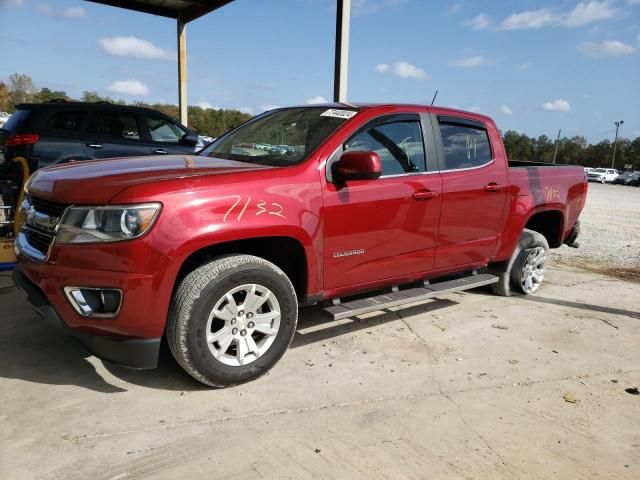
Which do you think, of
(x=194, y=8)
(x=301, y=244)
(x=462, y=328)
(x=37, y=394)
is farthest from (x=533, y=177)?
(x=194, y=8)

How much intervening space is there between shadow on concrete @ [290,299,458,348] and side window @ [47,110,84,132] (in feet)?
15.0

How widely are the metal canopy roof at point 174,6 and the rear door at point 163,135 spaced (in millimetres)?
3981

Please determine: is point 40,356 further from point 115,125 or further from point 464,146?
point 115,125

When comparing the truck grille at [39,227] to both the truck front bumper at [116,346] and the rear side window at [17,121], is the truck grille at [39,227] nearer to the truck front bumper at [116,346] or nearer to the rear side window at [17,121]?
the truck front bumper at [116,346]

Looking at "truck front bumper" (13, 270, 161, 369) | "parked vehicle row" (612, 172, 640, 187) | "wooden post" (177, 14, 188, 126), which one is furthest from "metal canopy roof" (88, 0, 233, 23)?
"parked vehicle row" (612, 172, 640, 187)

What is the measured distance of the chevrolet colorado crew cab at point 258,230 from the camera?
8.80ft

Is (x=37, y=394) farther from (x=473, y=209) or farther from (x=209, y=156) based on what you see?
(x=473, y=209)

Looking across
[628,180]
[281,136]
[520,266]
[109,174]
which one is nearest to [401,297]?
[281,136]

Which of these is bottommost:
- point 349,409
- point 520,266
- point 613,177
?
point 349,409

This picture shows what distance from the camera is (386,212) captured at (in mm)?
3592

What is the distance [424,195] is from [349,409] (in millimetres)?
1708

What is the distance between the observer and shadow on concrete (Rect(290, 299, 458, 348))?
12.8ft

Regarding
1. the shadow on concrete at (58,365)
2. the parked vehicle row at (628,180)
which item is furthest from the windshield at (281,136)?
the parked vehicle row at (628,180)

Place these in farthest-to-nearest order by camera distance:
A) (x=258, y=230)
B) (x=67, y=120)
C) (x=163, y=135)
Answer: (x=163, y=135)
(x=67, y=120)
(x=258, y=230)
